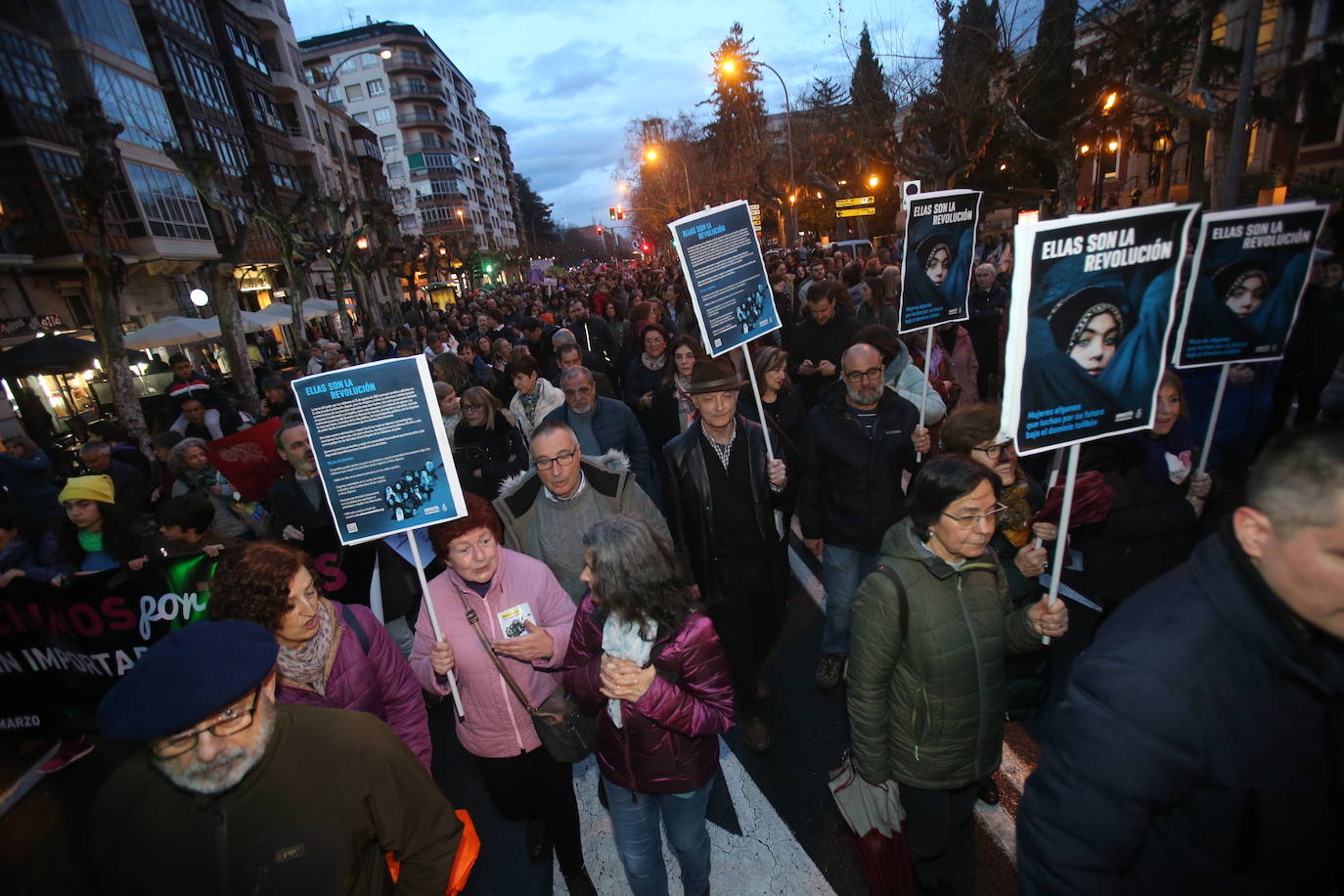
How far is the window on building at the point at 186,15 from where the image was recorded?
25.1m

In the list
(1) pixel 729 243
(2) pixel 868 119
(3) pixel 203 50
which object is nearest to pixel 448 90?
(3) pixel 203 50

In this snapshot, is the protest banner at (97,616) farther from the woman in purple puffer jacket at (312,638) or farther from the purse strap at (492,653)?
the purse strap at (492,653)

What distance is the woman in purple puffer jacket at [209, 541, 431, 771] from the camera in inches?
91.6

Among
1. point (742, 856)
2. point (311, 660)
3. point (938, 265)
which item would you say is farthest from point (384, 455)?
point (938, 265)

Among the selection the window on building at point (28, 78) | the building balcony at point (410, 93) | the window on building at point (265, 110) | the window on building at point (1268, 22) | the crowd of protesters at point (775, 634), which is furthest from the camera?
the building balcony at point (410, 93)

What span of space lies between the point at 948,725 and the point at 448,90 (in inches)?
3769

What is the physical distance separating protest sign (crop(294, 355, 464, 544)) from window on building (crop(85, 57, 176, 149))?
2371 centimetres

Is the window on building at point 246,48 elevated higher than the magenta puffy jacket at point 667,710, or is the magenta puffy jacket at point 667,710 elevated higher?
the window on building at point 246,48

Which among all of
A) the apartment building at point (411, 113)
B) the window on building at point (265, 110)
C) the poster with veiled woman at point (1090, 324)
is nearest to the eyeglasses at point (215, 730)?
the poster with veiled woman at point (1090, 324)

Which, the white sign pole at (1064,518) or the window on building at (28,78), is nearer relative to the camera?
the white sign pole at (1064,518)

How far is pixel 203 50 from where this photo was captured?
28.2 metres

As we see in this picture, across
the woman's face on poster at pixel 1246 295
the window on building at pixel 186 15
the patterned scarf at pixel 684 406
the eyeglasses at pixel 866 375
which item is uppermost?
the window on building at pixel 186 15

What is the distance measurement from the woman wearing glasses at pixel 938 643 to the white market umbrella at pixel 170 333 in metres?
18.5

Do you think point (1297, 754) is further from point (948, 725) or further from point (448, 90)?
point (448, 90)
